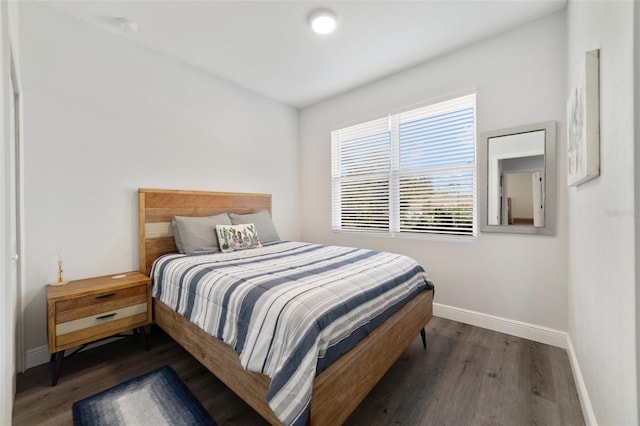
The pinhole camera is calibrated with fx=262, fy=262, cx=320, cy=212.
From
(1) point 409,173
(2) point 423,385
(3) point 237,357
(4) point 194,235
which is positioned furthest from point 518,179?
(4) point 194,235

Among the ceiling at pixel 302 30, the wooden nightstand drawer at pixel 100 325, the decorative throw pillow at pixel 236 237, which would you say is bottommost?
the wooden nightstand drawer at pixel 100 325

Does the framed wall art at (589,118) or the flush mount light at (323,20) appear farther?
the flush mount light at (323,20)

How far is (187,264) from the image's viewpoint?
2023mm

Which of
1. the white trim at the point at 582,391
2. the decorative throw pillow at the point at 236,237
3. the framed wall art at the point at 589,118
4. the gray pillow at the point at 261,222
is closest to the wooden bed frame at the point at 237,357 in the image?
the gray pillow at the point at 261,222

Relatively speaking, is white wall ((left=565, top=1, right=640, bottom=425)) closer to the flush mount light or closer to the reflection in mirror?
the reflection in mirror

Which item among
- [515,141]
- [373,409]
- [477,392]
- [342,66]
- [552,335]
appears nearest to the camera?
[373,409]

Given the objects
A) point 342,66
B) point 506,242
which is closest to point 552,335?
point 506,242

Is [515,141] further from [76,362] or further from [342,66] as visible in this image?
[76,362]

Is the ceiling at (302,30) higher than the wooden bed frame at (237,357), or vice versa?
the ceiling at (302,30)

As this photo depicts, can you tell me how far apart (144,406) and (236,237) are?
4.80 ft

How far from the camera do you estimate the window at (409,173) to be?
2.67 metres

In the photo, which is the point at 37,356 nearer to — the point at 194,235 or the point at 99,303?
the point at 99,303

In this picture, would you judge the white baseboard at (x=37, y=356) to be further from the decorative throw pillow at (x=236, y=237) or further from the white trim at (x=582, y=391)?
the white trim at (x=582, y=391)

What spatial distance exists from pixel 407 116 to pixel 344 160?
3.29 ft
